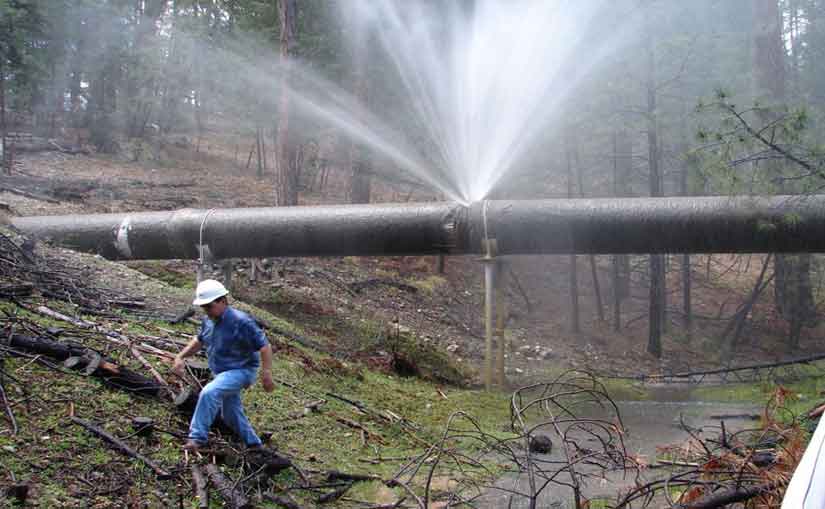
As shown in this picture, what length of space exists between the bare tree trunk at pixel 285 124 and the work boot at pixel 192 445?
11186 millimetres

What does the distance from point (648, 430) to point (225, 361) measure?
6284mm

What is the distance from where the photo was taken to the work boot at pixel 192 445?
19.4 feet

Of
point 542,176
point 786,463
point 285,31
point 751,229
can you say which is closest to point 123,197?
point 285,31

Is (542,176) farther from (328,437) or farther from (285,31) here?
(328,437)

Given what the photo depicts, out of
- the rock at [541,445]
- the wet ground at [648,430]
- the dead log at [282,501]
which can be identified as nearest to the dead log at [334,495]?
the dead log at [282,501]

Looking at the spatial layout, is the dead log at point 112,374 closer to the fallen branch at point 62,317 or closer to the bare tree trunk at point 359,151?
the fallen branch at point 62,317

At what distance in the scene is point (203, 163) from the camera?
2950cm

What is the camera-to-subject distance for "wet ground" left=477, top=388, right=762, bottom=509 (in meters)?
6.53

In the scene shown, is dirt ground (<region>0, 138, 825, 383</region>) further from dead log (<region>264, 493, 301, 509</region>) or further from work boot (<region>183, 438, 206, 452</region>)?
dead log (<region>264, 493, 301, 509</region>)

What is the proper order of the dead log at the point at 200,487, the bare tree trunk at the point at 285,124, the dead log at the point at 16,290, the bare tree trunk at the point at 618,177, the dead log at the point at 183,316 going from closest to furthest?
the dead log at the point at 200,487
the dead log at the point at 16,290
the dead log at the point at 183,316
the bare tree trunk at the point at 285,124
the bare tree trunk at the point at 618,177

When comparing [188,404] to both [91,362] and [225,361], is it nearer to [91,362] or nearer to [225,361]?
[225,361]

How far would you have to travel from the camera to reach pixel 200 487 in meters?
5.44

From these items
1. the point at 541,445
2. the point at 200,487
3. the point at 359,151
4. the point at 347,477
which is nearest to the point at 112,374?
the point at 200,487

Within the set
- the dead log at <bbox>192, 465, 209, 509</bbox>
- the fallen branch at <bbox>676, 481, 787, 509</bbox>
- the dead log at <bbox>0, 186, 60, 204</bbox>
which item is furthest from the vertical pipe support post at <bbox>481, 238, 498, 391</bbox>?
the dead log at <bbox>0, 186, 60, 204</bbox>
